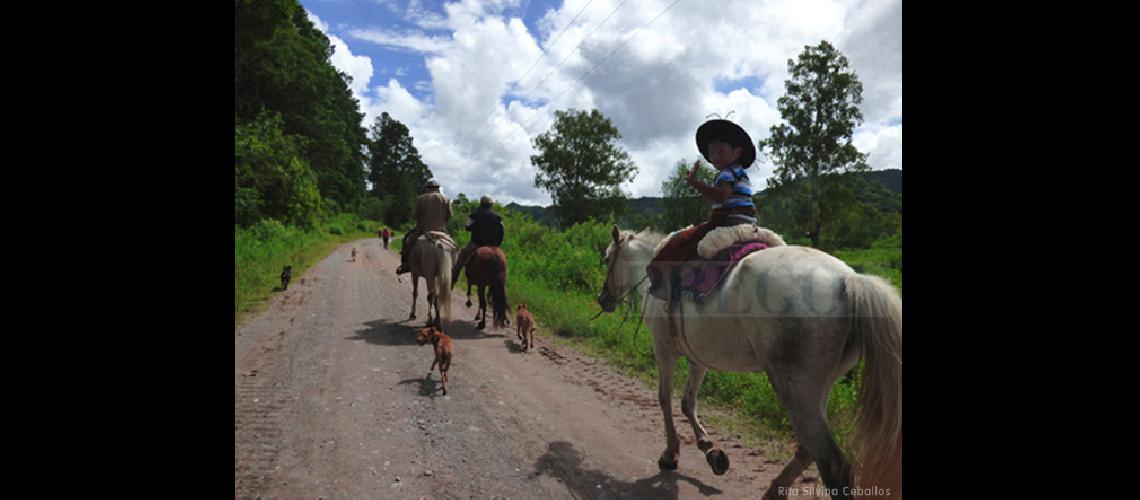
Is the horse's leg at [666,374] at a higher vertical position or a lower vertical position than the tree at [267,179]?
lower

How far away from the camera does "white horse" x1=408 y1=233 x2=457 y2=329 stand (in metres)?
7.97

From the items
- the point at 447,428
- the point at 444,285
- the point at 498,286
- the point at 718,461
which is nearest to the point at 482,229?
the point at 498,286

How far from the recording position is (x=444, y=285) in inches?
313

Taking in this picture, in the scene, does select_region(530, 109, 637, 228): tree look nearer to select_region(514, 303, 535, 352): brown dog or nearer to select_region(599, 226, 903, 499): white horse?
select_region(514, 303, 535, 352): brown dog

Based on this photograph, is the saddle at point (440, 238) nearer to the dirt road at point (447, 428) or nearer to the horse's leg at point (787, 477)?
the dirt road at point (447, 428)

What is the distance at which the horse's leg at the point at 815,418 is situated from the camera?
2404 mm

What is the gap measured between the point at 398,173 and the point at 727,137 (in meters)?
29.7

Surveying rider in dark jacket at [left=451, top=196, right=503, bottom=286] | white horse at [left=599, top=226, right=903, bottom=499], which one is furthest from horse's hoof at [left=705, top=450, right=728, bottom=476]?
rider in dark jacket at [left=451, top=196, right=503, bottom=286]

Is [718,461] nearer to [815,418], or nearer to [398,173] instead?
[815,418]

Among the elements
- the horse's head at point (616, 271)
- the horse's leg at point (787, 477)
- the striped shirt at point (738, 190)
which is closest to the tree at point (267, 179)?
the horse's head at point (616, 271)

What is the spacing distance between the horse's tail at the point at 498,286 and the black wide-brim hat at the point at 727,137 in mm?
5669

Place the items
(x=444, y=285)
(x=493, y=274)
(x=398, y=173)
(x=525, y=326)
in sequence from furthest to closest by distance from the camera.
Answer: (x=398, y=173)
(x=493, y=274)
(x=444, y=285)
(x=525, y=326)
